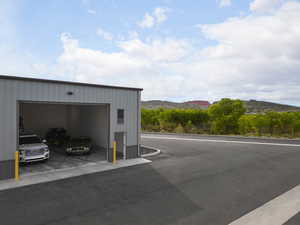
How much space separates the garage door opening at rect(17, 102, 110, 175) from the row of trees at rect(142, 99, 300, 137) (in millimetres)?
16750

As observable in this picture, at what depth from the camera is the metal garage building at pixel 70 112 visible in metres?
8.70

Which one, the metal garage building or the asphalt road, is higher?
the metal garage building

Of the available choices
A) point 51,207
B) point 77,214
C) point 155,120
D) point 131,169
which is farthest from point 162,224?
point 155,120

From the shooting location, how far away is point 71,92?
10.2m

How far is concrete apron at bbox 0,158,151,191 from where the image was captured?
324 inches

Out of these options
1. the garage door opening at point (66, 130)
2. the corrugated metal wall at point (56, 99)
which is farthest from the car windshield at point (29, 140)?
the corrugated metal wall at point (56, 99)

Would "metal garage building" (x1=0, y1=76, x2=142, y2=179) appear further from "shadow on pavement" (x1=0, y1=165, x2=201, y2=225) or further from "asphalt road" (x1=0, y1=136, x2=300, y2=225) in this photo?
"shadow on pavement" (x1=0, y1=165, x2=201, y2=225)

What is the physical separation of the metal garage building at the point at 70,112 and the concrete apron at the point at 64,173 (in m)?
0.59

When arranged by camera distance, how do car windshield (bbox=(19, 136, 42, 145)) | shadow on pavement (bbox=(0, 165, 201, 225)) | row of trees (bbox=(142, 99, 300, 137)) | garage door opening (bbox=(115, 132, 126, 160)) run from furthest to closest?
row of trees (bbox=(142, 99, 300, 137))
garage door opening (bbox=(115, 132, 126, 160))
car windshield (bbox=(19, 136, 42, 145))
shadow on pavement (bbox=(0, 165, 201, 225))

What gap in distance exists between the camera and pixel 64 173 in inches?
376

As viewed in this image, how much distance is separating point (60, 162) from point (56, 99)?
12.7 ft

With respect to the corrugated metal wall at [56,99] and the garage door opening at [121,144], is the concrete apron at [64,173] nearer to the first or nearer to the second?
the garage door opening at [121,144]

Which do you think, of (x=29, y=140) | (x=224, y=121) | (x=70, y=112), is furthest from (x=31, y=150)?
(x=224, y=121)

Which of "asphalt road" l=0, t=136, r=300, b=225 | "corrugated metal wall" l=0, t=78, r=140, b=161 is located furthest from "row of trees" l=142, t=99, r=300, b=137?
"corrugated metal wall" l=0, t=78, r=140, b=161
